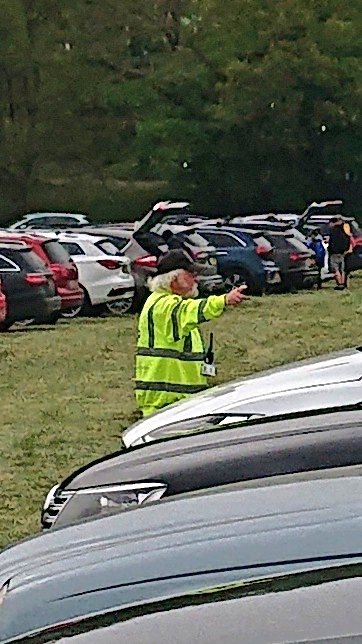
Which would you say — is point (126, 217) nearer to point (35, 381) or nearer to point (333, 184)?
point (333, 184)

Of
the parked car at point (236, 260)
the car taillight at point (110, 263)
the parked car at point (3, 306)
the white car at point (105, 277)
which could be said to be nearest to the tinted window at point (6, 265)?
the parked car at point (3, 306)

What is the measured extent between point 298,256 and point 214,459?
2235 cm

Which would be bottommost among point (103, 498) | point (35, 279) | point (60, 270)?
point (60, 270)

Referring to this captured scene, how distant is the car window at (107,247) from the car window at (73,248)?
332 millimetres

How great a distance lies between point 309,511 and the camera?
316 cm

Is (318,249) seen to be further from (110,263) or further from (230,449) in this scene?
(230,449)

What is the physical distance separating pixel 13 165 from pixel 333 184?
12.1 m

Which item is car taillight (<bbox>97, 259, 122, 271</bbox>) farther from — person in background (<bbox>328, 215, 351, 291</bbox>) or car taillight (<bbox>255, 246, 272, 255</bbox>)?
person in background (<bbox>328, 215, 351, 291</bbox>)

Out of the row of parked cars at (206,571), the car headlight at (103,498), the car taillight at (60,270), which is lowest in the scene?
the car taillight at (60,270)

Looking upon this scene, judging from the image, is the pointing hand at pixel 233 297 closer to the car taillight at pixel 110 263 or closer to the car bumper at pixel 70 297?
the car bumper at pixel 70 297

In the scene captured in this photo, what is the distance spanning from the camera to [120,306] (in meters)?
22.2

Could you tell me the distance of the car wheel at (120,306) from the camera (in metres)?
22.1

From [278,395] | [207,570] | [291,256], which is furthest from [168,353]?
[291,256]

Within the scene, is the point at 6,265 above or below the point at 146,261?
above
